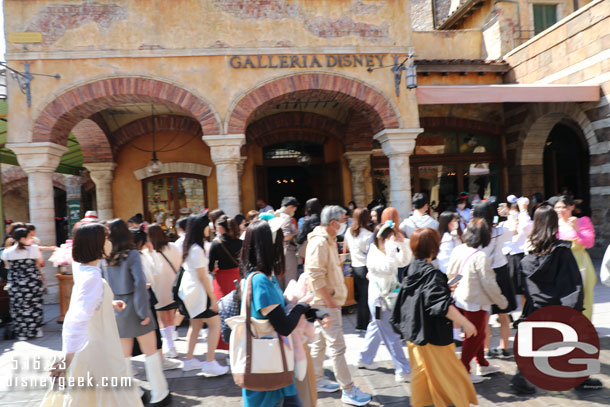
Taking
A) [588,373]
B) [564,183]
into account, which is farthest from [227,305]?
[564,183]

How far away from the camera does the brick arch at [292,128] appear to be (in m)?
11.2

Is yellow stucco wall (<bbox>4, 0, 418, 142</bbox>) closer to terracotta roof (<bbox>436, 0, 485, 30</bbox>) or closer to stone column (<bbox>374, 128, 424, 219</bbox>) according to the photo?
stone column (<bbox>374, 128, 424, 219</bbox>)

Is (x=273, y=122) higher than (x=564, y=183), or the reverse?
(x=273, y=122)

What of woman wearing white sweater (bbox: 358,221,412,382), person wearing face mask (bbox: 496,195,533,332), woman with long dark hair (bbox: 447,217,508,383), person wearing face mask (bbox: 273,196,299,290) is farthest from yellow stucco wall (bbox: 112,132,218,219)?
woman with long dark hair (bbox: 447,217,508,383)

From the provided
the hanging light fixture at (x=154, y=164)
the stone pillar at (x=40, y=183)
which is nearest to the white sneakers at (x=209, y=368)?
the stone pillar at (x=40, y=183)

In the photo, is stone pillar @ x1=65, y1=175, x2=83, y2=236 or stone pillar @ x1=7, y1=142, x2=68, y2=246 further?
stone pillar @ x1=65, y1=175, x2=83, y2=236

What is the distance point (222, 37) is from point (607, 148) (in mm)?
8400

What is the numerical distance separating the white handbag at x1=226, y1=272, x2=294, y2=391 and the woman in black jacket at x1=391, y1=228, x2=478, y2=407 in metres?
1.00

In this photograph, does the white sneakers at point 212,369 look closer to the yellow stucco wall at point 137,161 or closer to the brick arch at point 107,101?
the brick arch at point 107,101

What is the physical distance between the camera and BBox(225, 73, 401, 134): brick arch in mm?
8000

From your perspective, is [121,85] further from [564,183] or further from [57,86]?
[564,183]

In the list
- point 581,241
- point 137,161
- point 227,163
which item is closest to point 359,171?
point 227,163

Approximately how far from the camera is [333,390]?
11.5 ft

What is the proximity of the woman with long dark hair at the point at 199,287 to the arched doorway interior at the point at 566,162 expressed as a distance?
12.3 meters
